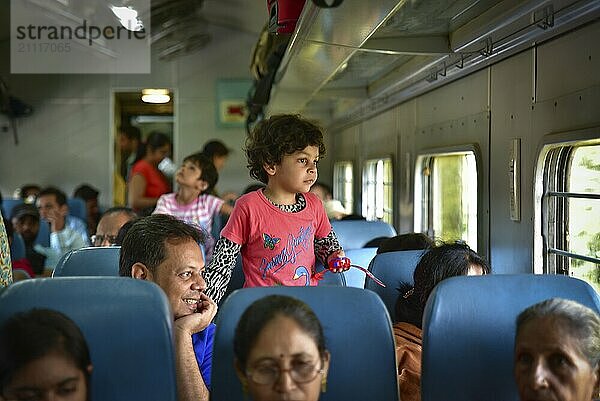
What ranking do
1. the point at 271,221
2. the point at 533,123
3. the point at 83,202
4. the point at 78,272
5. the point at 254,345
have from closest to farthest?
the point at 254,345
the point at 78,272
the point at 271,221
the point at 533,123
the point at 83,202

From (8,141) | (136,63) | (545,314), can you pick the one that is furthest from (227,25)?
(545,314)

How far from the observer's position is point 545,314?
211 centimetres

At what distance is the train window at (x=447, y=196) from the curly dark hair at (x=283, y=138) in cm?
162

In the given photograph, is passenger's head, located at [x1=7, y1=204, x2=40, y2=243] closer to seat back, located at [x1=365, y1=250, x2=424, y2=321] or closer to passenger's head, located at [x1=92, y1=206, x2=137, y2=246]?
passenger's head, located at [x1=92, y1=206, x2=137, y2=246]

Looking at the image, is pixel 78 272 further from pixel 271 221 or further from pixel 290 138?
pixel 290 138

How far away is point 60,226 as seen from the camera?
8.07 metres

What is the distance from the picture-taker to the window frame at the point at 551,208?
3.85m

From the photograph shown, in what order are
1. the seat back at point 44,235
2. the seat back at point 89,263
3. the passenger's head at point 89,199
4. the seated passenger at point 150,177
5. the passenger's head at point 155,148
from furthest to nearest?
1. the passenger's head at point 89,199
2. the passenger's head at point 155,148
3. the seated passenger at point 150,177
4. the seat back at point 44,235
5. the seat back at point 89,263

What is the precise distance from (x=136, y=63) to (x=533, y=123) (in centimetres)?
1134

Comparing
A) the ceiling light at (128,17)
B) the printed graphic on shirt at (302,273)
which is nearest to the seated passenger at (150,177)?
the ceiling light at (128,17)

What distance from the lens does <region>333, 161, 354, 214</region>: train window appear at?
11141mm

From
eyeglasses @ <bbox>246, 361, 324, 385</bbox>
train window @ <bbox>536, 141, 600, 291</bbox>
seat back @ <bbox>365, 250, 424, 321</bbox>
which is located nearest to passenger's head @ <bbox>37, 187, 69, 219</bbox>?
seat back @ <bbox>365, 250, 424, 321</bbox>

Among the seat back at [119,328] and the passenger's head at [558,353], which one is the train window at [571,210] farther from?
the seat back at [119,328]

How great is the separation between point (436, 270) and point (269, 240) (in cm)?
96
